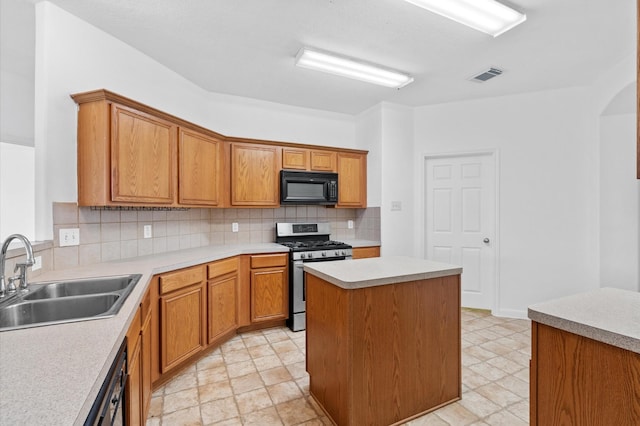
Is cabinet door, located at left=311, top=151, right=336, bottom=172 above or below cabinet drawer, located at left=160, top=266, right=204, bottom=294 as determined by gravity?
above

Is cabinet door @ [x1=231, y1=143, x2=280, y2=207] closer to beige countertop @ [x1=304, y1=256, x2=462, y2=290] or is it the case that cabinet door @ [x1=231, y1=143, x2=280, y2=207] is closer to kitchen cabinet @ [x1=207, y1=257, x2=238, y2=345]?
kitchen cabinet @ [x1=207, y1=257, x2=238, y2=345]

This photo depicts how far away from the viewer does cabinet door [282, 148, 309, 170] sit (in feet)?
12.2

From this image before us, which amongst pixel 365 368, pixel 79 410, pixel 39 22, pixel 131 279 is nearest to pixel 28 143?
pixel 39 22

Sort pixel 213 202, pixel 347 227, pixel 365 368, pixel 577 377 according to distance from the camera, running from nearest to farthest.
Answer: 1. pixel 577 377
2. pixel 365 368
3. pixel 213 202
4. pixel 347 227

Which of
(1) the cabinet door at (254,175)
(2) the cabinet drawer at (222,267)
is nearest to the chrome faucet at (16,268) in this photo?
(2) the cabinet drawer at (222,267)

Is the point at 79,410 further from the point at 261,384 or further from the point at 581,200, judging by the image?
the point at 581,200

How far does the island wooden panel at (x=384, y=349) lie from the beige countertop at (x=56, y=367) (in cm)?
107

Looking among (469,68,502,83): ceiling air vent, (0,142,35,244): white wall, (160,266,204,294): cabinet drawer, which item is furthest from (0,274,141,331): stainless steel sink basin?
(469,68,502,83): ceiling air vent

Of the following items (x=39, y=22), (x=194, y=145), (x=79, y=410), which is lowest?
(x=79, y=410)

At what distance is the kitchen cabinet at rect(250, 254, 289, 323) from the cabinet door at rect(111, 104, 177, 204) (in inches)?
44.5

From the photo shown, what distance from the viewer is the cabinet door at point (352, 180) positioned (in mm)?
4062

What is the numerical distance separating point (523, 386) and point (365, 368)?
1.43m

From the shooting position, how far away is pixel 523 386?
2238mm

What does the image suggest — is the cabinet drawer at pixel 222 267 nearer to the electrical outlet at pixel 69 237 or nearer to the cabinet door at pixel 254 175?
the cabinet door at pixel 254 175
